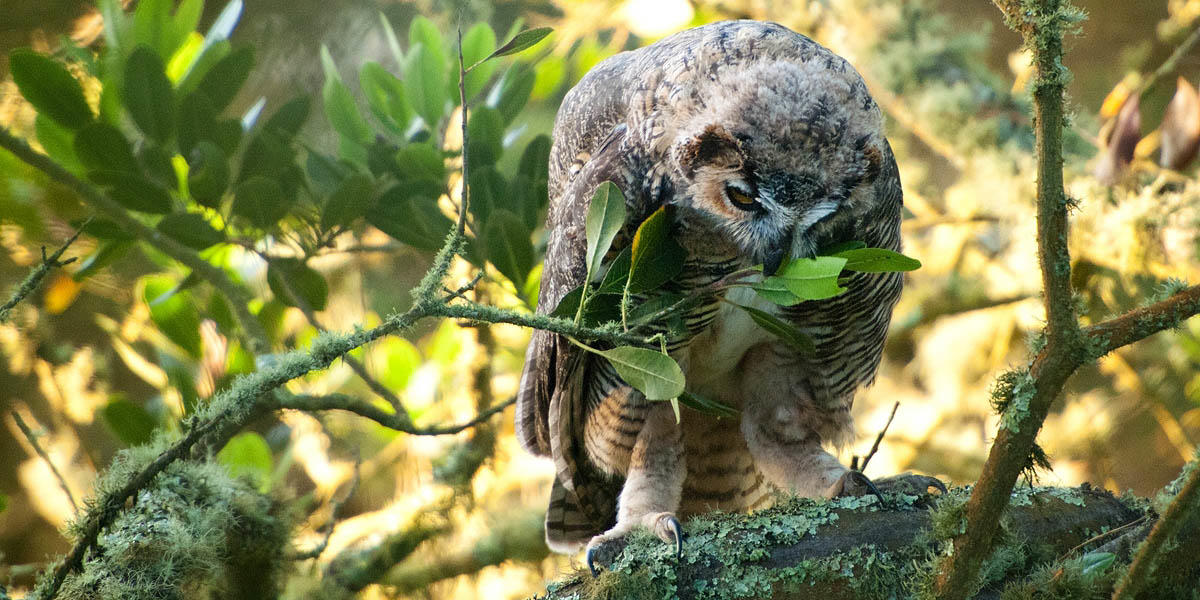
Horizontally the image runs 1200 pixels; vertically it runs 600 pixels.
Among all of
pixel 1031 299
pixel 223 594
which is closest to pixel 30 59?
pixel 223 594

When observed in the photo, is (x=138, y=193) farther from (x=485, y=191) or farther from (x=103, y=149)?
(x=485, y=191)

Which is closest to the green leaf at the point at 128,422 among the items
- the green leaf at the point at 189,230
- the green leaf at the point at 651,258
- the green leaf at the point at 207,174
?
the green leaf at the point at 189,230

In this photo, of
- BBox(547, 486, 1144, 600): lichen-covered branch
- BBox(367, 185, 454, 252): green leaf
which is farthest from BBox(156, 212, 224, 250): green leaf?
BBox(547, 486, 1144, 600): lichen-covered branch

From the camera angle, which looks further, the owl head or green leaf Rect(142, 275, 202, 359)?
green leaf Rect(142, 275, 202, 359)

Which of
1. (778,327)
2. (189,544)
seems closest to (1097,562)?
(778,327)

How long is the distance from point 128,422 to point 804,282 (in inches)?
73.3

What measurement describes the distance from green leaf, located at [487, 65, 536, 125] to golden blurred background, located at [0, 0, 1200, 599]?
9.7 inches

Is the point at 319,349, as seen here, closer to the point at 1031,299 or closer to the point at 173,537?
the point at 173,537

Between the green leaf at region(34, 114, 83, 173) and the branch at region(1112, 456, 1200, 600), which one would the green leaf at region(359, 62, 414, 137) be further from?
the branch at region(1112, 456, 1200, 600)

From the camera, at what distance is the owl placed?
175 centimetres

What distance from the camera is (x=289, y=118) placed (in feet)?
8.03

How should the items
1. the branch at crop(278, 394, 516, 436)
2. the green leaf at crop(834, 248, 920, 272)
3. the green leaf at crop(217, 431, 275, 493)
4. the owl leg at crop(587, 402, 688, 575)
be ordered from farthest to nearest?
1. the green leaf at crop(217, 431, 275, 493)
2. the owl leg at crop(587, 402, 688, 575)
3. the branch at crop(278, 394, 516, 436)
4. the green leaf at crop(834, 248, 920, 272)

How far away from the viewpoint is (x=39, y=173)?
2.54 meters

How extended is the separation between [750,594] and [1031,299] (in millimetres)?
2401
